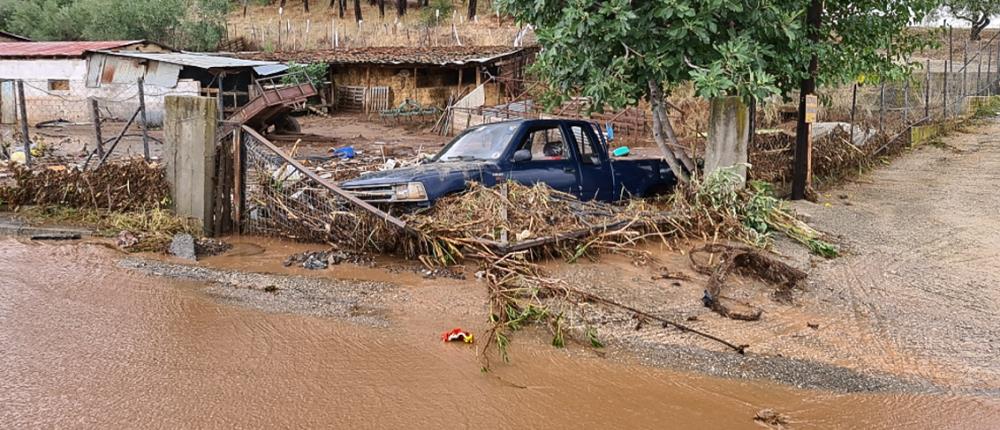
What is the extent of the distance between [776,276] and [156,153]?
48.0ft

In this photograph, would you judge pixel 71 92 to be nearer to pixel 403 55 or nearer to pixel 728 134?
pixel 403 55

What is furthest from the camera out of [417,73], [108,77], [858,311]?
[417,73]

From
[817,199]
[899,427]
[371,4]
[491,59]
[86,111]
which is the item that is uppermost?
[371,4]

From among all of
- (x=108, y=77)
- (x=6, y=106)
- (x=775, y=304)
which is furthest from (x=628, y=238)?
(x=6, y=106)

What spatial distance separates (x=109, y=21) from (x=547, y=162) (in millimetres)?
39846

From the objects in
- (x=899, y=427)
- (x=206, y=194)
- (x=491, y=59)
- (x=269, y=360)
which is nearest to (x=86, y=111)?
(x=491, y=59)

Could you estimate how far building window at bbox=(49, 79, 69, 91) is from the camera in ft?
96.1

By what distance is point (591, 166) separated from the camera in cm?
942

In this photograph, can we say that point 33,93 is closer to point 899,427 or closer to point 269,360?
point 269,360

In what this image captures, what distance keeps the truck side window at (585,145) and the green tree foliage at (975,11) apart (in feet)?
65.7

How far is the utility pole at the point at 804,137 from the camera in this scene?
11.3 metres

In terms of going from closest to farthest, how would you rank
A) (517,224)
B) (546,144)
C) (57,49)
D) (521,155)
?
(517,224) → (521,155) → (546,144) → (57,49)

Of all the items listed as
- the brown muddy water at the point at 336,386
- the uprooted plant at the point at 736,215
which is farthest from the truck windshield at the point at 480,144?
the brown muddy water at the point at 336,386

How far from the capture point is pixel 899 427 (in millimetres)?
4570
